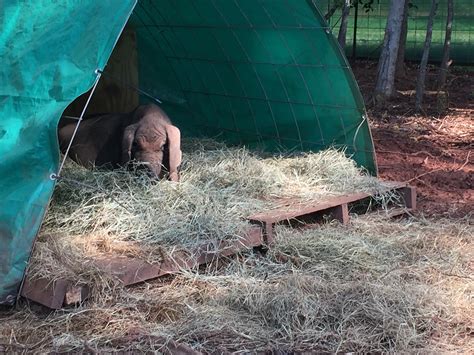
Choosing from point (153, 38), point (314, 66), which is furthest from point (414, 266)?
point (153, 38)

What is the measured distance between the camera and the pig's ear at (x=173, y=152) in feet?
22.2

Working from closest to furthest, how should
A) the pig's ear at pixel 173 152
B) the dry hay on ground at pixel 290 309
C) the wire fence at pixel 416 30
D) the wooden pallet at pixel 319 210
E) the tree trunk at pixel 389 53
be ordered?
the dry hay on ground at pixel 290 309 < the wooden pallet at pixel 319 210 < the pig's ear at pixel 173 152 < the tree trunk at pixel 389 53 < the wire fence at pixel 416 30

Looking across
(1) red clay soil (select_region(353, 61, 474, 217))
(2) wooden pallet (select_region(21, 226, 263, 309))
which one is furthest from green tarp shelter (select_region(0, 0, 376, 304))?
(1) red clay soil (select_region(353, 61, 474, 217))

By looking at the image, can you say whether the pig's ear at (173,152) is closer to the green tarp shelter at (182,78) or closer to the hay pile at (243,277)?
the hay pile at (243,277)

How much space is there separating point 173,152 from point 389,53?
6.38 metres

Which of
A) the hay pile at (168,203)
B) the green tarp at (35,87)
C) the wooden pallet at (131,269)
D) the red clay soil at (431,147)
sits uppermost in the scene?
the green tarp at (35,87)

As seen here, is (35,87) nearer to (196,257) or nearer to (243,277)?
(196,257)

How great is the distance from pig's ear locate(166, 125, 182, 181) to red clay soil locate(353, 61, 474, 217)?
236 cm

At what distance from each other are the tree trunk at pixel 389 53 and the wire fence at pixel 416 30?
500 cm

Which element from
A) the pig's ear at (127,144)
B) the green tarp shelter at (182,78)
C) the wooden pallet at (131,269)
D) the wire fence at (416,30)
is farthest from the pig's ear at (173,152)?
the wire fence at (416,30)

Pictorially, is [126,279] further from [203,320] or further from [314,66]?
[314,66]

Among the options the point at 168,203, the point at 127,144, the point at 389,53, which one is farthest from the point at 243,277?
the point at 389,53

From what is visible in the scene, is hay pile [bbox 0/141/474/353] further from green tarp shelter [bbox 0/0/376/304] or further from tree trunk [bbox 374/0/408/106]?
tree trunk [bbox 374/0/408/106]

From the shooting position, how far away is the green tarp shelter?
4855 millimetres
